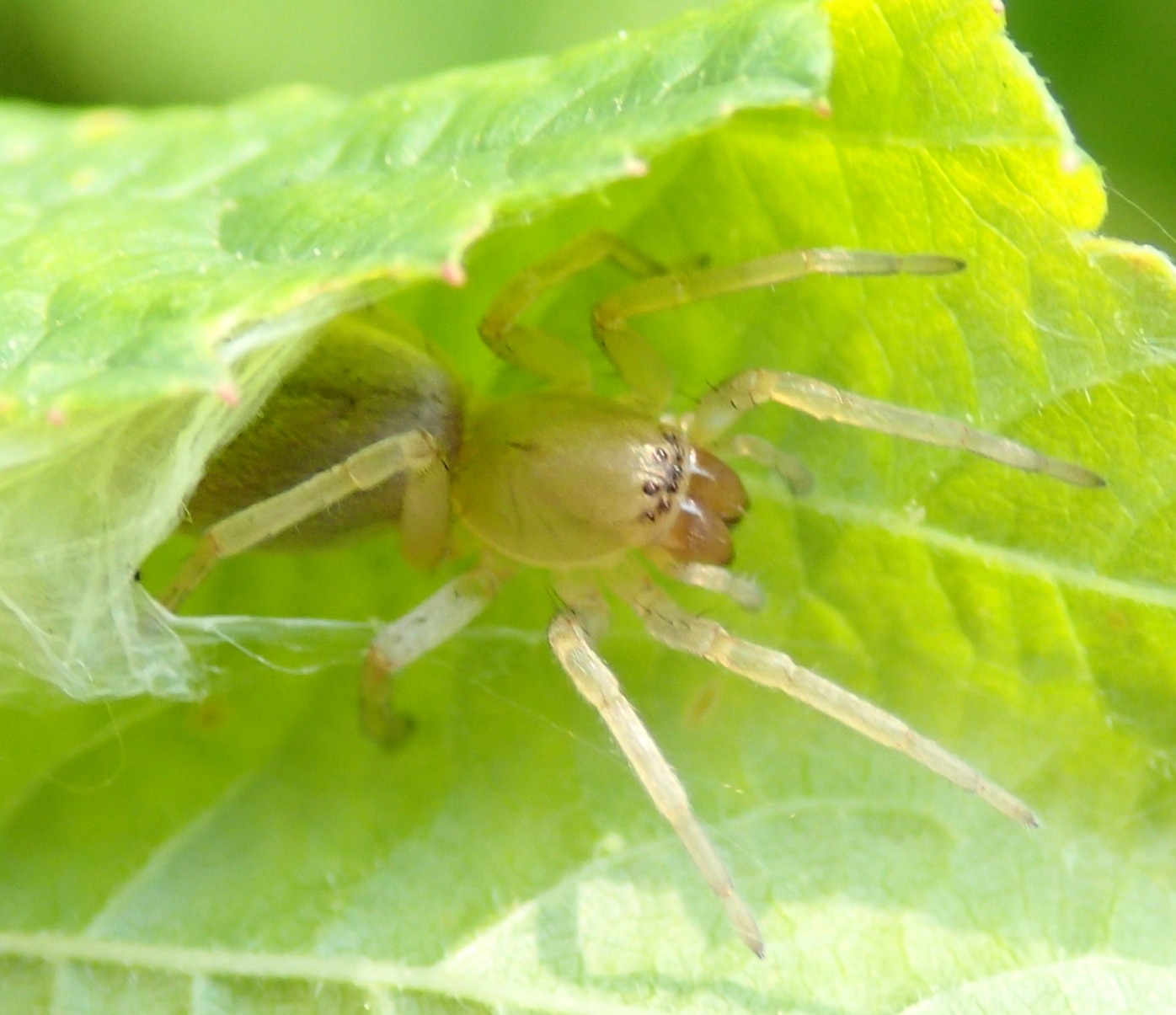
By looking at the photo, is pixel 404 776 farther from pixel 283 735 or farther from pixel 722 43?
pixel 722 43

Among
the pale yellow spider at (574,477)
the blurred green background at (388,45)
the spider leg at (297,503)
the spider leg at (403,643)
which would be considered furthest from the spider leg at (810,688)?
the blurred green background at (388,45)

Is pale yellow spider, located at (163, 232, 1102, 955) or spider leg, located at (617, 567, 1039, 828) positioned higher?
pale yellow spider, located at (163, 232, 1102, 955)

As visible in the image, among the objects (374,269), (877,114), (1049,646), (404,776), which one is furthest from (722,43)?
(404,776)

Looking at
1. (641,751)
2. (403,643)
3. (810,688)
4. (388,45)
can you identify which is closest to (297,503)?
(403,643)

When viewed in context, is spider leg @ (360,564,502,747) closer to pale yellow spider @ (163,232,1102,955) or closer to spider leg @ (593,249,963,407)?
pale yellow spider @ (163,232,1102,955)

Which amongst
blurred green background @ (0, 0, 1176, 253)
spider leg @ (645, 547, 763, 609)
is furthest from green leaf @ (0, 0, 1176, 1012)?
blurred green background @ (0, 0, 1176, 253)
